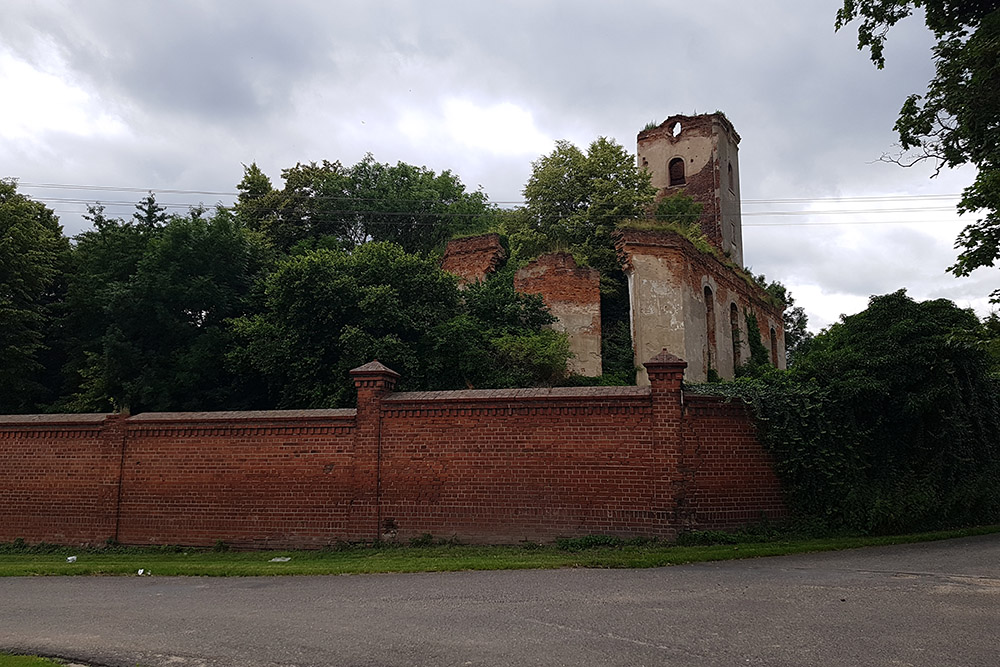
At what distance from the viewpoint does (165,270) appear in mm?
18844

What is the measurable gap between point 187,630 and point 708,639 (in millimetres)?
4975

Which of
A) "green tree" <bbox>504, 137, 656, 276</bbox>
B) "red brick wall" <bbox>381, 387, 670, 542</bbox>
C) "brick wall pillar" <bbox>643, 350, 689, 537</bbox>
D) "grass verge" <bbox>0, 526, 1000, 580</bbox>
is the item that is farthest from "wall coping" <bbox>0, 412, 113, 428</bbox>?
"green tree" <bbox>504, 137, 656, 276</bbox>

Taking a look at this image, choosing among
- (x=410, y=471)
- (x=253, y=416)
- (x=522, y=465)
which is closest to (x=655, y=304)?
(x=522, y=465)

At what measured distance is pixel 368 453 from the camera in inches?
484

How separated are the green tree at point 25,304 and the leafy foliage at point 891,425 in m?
18.6

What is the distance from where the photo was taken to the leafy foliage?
37.8 feet

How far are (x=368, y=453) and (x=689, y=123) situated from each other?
31136 mm

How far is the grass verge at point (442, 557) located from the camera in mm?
10062

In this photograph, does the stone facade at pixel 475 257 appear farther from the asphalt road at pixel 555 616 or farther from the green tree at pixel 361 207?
the asphalt road at pixel 555 616

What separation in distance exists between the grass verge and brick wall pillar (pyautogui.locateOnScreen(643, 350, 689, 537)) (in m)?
0.56

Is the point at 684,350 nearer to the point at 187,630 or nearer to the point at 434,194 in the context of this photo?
the point at 187,630

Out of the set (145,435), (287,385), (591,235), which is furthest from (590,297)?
(145,435)

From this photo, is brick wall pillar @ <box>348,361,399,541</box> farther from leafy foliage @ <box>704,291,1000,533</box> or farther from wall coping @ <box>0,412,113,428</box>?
leafy foliage @ <box>704,291,1000,533</box>

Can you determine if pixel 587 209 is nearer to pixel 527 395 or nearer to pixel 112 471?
pixel 527 395
